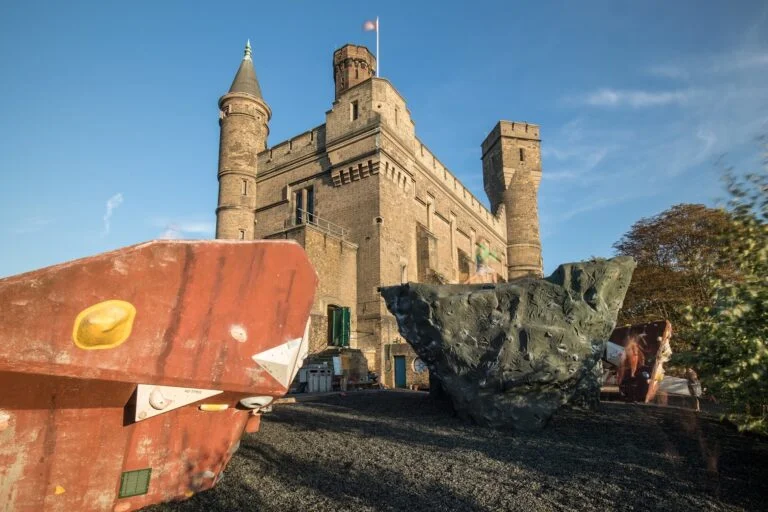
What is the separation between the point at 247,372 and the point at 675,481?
5080 millimetres

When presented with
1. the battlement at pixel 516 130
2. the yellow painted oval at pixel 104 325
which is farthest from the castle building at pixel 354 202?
the yellow painted oval at pixel 104 325

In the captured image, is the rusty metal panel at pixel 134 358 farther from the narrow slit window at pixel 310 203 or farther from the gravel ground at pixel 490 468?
the narrow slit window at pixel 310 203

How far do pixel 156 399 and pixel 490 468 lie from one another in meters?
4.25

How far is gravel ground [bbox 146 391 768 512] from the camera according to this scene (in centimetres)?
426

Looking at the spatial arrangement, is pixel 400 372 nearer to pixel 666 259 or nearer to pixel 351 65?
pixel 666 259

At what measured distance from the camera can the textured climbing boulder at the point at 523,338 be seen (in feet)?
28.3

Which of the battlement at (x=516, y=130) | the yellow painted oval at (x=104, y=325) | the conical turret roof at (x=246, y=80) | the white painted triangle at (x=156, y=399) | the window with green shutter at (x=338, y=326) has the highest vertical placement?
the battlement at (x=516, y=130)

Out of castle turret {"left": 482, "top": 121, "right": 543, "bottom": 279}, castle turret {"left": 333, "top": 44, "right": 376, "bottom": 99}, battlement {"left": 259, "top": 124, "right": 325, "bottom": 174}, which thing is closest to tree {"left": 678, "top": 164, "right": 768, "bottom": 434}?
battlement {"left": 259, "top": 124, "right": 325, "bottom": 174}

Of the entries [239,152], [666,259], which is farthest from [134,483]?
[666,259]

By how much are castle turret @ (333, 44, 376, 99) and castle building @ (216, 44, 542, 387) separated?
73 millimetres

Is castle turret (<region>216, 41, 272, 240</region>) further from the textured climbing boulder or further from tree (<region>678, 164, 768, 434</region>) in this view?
tree (<region>678, 164, 768, 434</region>)

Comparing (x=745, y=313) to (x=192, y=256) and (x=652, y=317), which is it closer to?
(x=192, y=256)

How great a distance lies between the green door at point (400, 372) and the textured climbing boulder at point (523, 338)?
36.9 ft

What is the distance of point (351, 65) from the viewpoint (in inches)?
1163
